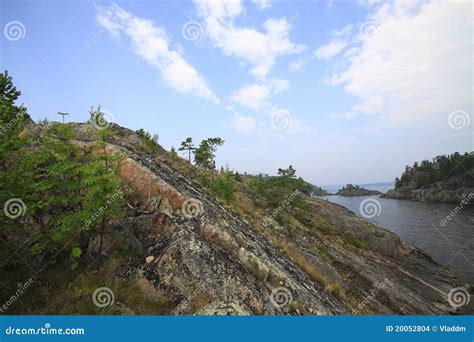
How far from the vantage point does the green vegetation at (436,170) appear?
119 meters

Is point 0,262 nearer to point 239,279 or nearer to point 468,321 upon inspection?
point 239,279

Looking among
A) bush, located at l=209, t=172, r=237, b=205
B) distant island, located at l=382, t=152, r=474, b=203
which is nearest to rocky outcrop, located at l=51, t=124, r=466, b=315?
bush, located at l=209, t=172, r=237, b=205

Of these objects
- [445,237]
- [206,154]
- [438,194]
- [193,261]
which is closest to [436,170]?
[438,194]

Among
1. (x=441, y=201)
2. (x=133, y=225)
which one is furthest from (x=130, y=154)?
(x=441, y=201)

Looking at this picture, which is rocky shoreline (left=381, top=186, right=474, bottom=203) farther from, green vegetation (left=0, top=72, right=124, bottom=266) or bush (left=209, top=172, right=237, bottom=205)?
green vegetation (left=0, top=72, right=124, bottom=266)

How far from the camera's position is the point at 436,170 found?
455 ft

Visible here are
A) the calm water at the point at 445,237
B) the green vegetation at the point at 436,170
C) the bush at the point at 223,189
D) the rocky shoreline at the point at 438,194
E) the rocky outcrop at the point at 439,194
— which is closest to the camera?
the bush at the point at 223,189

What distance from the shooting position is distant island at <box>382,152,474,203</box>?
107912 millimetres

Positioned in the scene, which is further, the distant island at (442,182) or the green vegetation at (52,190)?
the distant island at (442,182)

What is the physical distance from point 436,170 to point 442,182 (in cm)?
1816

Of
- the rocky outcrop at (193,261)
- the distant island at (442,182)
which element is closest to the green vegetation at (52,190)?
the rocky outcrop at (193,261)

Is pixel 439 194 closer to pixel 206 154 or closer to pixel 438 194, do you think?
pixel 438 194

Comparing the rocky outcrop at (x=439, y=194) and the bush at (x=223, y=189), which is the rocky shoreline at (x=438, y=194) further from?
the bush at (x=223, y=189)

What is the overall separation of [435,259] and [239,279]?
45572 millimetres
